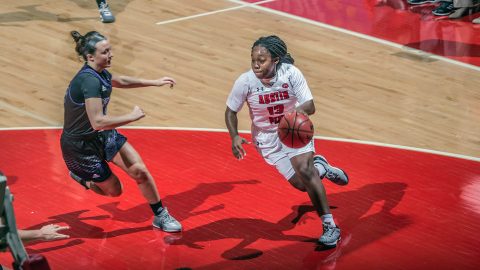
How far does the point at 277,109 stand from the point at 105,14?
6566mm

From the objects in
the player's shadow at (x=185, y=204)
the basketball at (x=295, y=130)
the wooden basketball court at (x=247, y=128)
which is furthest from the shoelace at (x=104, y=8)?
the basketball at (x=295, y=130)

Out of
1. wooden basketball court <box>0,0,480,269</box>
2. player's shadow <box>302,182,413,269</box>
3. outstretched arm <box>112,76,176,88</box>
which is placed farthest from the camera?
outstretched arm <box>112,76,176,88</box>

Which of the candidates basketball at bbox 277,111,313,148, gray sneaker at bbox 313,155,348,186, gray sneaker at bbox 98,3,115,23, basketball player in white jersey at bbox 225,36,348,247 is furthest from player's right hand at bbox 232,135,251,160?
gray sneaker at bbox 98,3,115,23

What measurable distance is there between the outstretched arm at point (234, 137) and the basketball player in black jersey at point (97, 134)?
623 millimetres

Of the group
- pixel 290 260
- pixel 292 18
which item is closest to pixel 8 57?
pixel 292 18

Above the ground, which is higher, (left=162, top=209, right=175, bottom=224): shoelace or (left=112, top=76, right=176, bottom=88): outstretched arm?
(left=112, top=76, right=176, bottom=88): outstretched arm

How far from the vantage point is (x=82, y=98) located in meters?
8.59

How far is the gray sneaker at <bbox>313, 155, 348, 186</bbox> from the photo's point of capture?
947 cm

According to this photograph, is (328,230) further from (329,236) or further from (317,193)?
(317,193)

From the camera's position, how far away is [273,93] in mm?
8883

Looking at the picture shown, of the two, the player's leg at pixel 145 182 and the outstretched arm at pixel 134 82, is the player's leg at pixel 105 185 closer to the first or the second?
the player's leg at pixel 145 182

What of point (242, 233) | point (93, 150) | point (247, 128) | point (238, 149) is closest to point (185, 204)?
point (242, 233)

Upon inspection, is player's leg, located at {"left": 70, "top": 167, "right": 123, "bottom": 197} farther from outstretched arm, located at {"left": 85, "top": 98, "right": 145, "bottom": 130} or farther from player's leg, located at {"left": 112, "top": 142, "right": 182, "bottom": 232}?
outstretched arm, located at {"left": 85, "top": 98, "right": 145, "bottom": 130}

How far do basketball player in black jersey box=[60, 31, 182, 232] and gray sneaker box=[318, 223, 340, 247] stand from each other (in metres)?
1.28
